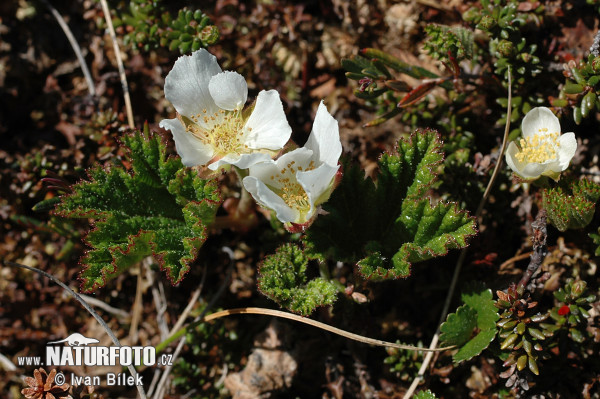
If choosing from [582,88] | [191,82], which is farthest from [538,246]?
[191,82]

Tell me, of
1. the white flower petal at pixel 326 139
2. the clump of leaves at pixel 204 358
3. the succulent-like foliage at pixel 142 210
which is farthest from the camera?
the clump of leaves at pixel 204 358

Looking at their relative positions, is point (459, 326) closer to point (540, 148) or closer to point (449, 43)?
point (540, 148)

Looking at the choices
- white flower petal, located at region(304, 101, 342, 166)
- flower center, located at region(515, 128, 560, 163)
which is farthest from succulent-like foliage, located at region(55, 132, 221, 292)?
flower center, located at region(515, 128, 560, 163)

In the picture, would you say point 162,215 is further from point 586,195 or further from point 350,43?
point 586,195

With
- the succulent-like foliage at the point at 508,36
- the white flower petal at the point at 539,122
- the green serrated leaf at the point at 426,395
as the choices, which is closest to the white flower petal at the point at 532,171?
the white flower petal at the point at 539,122

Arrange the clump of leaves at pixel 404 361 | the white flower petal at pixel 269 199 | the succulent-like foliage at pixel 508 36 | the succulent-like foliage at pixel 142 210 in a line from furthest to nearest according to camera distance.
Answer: the succulent-like foliage at pixel 508 36
the clump of leaves at pixel 404 361
the succulent-like foliage at pixel 142 210
the white flower petal at pixel 269 199

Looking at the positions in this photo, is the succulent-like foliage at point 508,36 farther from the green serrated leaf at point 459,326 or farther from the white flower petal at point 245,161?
the white flower petal at point 245,161
